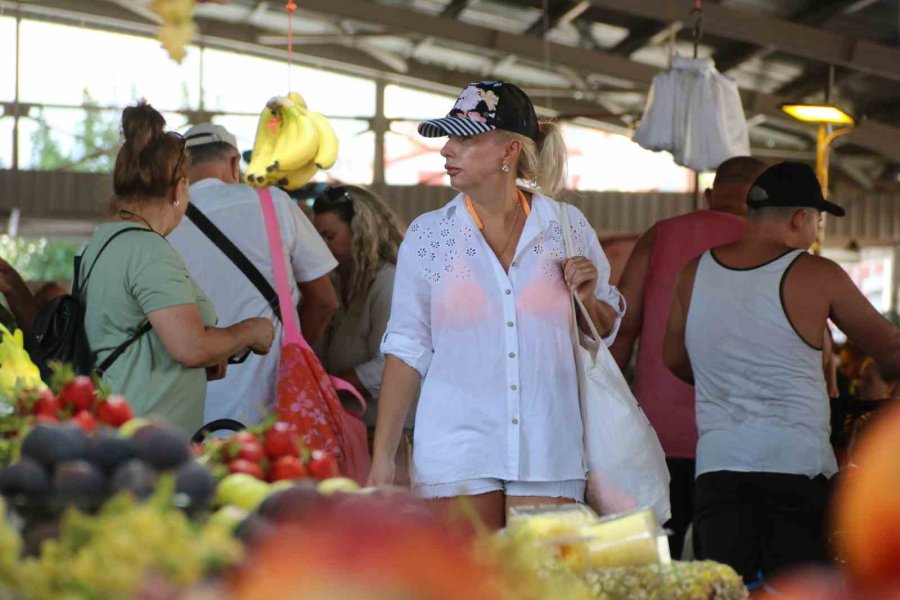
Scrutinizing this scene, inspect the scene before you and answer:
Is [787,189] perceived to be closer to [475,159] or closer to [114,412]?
[475,159]

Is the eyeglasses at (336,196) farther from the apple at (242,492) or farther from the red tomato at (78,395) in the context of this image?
the apple at (242,492)

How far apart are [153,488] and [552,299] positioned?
60.9 inches

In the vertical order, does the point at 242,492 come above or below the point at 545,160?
below

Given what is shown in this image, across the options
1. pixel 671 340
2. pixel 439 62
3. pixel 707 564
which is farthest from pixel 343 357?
pixel 439 62

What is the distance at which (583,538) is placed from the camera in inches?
68.7

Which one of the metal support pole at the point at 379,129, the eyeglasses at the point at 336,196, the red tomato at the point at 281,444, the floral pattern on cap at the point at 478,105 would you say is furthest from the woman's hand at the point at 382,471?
the metal support pole at the point at 379,129

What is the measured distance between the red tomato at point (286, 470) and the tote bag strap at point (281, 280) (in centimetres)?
165

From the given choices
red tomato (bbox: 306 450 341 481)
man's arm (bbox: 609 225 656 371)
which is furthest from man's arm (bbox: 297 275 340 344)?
red tomato (bbox: 306 450 341 481)

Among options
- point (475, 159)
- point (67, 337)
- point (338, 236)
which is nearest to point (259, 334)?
point (67, 337)

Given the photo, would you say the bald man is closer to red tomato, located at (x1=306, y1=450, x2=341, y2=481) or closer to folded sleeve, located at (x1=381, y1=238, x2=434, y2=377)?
folded sleeve, located at (x1=381, y1=238, x2=434, y2=377)

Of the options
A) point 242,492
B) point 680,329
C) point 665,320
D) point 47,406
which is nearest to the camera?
point 242,492

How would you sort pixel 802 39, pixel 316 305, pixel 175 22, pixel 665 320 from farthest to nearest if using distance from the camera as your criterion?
pixel 802 39, pixel 665 320, pixel 316 305, pixel 175 22

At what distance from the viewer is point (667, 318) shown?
4148mm

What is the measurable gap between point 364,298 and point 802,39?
6949 mm
